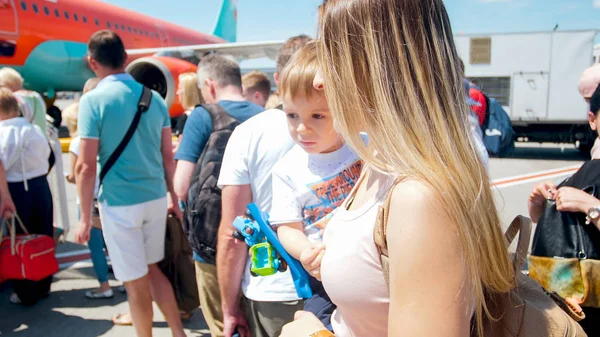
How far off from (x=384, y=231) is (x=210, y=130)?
1679 millimetres

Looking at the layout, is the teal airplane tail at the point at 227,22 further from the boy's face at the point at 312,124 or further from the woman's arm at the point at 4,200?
the boy's face at the point at 312,124

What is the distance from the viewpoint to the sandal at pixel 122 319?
3.59 m

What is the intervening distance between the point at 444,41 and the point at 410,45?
9 cm

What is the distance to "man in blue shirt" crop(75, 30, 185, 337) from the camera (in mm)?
2740

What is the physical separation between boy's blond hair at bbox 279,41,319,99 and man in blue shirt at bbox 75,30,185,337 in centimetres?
162

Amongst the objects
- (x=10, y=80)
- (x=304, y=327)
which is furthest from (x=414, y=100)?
(x=10, y=80)

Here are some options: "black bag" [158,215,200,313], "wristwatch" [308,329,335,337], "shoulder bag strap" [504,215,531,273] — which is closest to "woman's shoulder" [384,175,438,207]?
"shoulder bag strap" [504,215,531,273]

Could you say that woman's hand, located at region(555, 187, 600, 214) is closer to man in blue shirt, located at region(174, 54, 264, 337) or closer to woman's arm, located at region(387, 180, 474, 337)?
woman's arm, located at region(387, 180, 474, 337)

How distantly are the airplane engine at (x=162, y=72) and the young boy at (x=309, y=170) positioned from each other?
9.26 meters

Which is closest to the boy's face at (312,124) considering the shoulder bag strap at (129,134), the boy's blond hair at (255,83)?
the shoulder bag strap at (129,134)

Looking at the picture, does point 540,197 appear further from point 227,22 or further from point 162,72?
point 227,22

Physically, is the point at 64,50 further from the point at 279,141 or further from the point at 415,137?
the point at 415,137

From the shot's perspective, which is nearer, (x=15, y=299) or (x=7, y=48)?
(x=15, y=299)

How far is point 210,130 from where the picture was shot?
7.71ft
